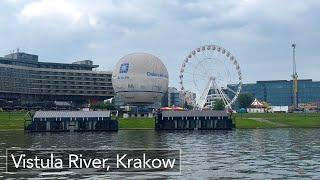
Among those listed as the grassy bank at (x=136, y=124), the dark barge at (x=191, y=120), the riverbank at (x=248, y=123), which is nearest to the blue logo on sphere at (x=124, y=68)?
the grassy bank at (x=136, y=124)

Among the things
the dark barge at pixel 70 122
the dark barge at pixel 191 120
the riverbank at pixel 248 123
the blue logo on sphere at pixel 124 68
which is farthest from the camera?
the blue logo on sphere at pixel 124 68

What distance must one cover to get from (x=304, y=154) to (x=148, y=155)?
17.6m

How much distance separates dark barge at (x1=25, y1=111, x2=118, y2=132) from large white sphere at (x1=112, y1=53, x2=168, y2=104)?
172 feet

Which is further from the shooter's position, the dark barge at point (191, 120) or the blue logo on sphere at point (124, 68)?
the blue logo on sphere at point (124, 68)

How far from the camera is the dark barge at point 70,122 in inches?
4983

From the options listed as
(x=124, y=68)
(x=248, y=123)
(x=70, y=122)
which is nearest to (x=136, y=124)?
(x=70, y=122)

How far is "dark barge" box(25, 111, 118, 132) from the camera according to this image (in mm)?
126562

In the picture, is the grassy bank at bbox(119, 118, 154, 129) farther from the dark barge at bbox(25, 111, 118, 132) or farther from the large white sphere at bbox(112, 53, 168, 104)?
the large white sphere at bbox(112, 53, 168, 104)

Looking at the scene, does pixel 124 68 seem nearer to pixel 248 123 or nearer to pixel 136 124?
pixel 136 124

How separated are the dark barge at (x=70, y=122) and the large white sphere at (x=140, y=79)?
172ft

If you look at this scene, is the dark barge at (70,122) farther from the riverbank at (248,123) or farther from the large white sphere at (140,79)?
the large white sphere at (140,79)

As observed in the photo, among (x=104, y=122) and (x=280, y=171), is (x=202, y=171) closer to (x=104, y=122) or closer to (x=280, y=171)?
(x=280, y=171)

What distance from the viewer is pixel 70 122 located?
129 metres

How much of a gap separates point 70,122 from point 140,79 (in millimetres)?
58173
